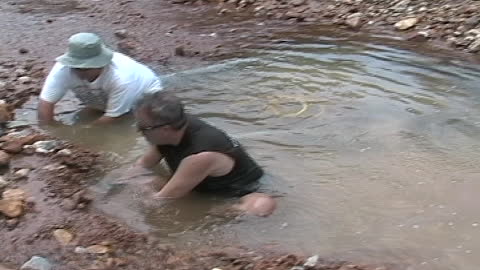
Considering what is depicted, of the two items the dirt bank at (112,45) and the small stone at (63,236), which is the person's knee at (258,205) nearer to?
the dirt bank at (112,45)

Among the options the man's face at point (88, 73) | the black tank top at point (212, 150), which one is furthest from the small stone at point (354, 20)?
the black tank top at point (212, 150)

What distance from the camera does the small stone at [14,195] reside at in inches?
178

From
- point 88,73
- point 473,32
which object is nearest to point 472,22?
point 473,32

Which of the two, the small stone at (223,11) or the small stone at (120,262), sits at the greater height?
the small stone at (120,262)

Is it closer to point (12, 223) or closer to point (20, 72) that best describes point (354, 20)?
point (20, 72)

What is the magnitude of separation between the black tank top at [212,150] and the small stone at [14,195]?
0.85m

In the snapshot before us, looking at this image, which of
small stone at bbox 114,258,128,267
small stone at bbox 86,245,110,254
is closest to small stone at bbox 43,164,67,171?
small stone at bbox 86,245,110,254

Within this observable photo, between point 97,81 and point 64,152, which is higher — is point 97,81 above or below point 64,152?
above

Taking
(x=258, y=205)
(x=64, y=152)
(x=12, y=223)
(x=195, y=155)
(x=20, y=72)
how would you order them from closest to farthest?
(x=12, y=223), (x=195, y=155), (x=258, y=205), (x=64, y=152), (x=20, y=72)

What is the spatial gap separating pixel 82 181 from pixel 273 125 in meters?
1.66

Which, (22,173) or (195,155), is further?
(22,173)

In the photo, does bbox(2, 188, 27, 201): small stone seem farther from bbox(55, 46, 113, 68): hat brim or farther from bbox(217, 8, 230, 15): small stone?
bbox(217, 8, 230, 15): small stone

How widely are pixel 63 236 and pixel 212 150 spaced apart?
98cm

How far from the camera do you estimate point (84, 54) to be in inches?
219
